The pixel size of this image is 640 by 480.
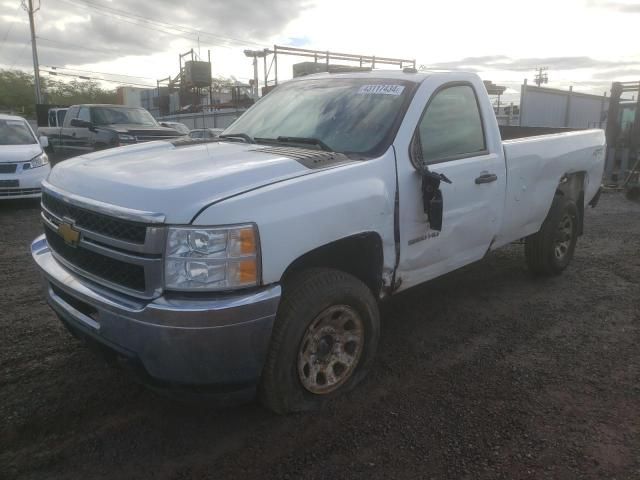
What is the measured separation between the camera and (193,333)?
7.49ft

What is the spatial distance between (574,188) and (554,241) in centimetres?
65

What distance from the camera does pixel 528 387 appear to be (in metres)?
3.22

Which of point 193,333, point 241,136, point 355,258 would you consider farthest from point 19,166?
point 193,333

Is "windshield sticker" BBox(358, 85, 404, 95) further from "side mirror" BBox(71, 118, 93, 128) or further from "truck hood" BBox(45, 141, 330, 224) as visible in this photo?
"side mirror" BBox(71, 118, 93, 128)

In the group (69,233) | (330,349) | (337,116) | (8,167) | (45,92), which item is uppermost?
(45,92)

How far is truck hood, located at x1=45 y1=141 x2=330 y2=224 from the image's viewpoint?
239cm

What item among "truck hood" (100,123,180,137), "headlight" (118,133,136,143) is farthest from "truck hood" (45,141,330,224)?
"truck hood" (100,123,180,137)

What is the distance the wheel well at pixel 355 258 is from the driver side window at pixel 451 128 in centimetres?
72

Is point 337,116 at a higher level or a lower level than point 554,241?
higher

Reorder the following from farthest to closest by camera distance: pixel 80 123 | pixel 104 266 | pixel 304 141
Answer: pixel 80 123
pixel 304 141
pixel 104 266

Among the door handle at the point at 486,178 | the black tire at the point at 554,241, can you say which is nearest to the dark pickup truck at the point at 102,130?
the black tire at the point at 554,241

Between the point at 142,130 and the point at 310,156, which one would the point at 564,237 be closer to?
the point at 310,156

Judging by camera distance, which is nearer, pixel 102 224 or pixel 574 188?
pixel 102 224

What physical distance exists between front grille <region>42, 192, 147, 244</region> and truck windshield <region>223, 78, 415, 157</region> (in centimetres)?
136
